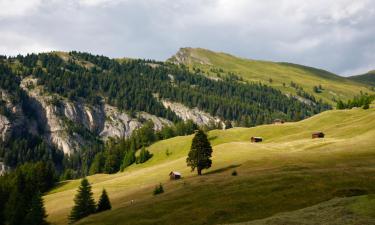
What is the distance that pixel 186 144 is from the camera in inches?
7116

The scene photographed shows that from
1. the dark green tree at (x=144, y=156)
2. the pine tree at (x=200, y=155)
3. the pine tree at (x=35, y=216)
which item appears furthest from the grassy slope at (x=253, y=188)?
the dark green tree at (x=144, y=156)

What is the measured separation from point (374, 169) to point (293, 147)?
163 feet

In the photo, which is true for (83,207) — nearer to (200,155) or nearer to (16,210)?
(16,210)

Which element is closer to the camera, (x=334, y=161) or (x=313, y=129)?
(x=334, y=161)

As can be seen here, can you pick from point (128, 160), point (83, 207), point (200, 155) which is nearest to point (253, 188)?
point (83, 207)

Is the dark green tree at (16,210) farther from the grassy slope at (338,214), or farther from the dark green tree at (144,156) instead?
the dark green tree at (144,156)

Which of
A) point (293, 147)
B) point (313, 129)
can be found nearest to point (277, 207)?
point (293, 147)

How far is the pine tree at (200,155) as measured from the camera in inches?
3861

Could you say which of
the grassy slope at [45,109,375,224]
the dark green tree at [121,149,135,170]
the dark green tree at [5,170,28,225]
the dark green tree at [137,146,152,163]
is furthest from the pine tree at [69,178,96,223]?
the dark green tree at [121,149,135,170]

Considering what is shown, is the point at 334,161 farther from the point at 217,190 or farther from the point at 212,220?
the point at 212,220

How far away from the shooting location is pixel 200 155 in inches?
3866

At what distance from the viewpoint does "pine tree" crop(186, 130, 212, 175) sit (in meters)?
98.1

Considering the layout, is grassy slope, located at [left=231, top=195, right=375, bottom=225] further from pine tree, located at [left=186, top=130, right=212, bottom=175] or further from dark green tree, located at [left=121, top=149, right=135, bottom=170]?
dark green tree, located at [left=121, top=149, right=135, bottom=170]

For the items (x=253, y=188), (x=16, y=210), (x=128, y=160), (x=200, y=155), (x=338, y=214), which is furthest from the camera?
(x=128, y=160)
